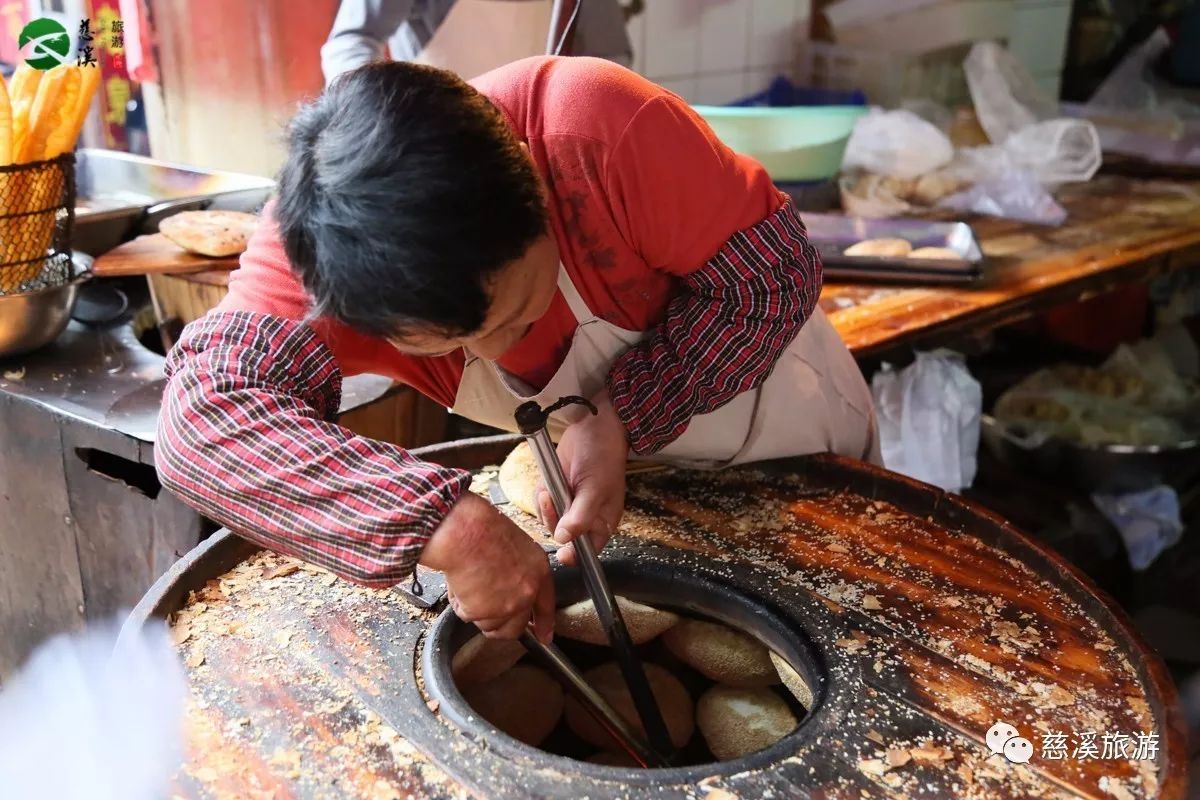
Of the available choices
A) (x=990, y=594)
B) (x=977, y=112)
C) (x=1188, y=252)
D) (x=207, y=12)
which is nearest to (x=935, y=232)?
(x=1188, y=252)

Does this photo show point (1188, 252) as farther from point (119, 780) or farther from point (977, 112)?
point (119, 780)

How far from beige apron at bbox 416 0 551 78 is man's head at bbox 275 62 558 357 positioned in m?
1.67

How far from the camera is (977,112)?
352cm

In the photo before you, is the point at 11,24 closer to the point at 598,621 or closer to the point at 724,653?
the point at 598,621

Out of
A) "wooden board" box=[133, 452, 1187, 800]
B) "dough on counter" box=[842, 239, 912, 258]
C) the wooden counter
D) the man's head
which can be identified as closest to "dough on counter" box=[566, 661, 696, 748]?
"wooden board" box=[133, 452, 1187, 800]

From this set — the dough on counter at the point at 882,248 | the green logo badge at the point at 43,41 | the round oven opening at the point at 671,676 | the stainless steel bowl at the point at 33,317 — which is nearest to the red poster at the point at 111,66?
the green logo badge at the point at 43,41

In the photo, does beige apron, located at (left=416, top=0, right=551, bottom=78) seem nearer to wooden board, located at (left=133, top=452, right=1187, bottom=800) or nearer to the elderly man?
the elderly man

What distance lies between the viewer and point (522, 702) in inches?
52.6

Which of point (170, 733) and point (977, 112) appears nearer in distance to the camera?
point (170, 733)

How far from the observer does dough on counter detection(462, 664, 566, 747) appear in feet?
4.26

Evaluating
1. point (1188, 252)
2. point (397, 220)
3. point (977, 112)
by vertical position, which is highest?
point (397, 220)

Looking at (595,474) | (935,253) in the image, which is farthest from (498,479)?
(935,253)

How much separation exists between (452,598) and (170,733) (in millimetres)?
295

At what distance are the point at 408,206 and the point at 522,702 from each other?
2.36ft
